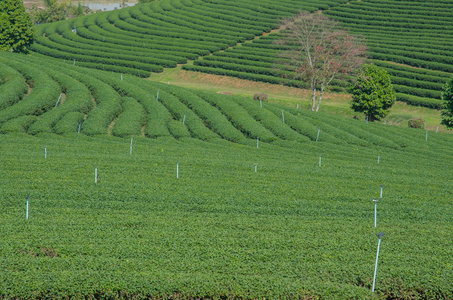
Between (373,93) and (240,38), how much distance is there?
130ft

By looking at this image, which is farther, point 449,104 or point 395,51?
point 395,51

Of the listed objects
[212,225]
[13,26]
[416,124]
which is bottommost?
[212,225]

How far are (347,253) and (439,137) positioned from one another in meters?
33.9

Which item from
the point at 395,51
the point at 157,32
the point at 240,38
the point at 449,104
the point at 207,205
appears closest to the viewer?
the point at 207,205

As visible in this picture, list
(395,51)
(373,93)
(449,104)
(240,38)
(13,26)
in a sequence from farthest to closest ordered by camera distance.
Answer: (240,38), (395,51), (13,26), (373,93), (449,104)

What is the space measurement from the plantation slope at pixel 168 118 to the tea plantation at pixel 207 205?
21 cm

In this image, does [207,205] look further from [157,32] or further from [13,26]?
[157,32]

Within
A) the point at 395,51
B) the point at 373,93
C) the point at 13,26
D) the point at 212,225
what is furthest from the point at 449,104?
the point at 13,26

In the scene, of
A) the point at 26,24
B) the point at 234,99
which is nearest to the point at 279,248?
the point at 234,99

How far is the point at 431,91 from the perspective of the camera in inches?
2408

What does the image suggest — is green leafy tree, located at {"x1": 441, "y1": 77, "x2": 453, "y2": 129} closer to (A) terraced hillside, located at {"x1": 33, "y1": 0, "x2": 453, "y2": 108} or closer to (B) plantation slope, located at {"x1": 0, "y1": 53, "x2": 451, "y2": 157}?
(B) plantation slope, located at {"x1": 0, "y1": 53, "x2": 451, "y2": 157}

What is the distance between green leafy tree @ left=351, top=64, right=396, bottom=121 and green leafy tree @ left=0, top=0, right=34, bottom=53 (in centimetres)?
5343

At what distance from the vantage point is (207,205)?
19938mm

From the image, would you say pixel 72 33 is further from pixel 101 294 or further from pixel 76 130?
pixel 101 294
